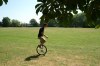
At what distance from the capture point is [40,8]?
407 centimetres

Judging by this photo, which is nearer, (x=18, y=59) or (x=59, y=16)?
(x=59, y=16)

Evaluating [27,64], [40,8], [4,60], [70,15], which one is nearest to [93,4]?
[70,15]

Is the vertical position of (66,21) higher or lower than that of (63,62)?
higher

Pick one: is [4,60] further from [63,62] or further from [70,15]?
[70,15]

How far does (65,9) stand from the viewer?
4.09 meters

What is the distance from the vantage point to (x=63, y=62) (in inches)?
503

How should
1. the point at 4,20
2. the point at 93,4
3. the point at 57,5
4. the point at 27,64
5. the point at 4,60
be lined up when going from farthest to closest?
the point at 4,20, the point at 4,60, the point at 27,64, the point at 57,5, the point at 93,4

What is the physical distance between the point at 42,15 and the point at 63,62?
29.0 ft

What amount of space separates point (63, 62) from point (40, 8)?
29.4 ft

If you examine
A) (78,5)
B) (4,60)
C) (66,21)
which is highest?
(78,5)

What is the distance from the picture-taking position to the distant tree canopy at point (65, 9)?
3943 mm

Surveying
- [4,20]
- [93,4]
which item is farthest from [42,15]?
[4,20]

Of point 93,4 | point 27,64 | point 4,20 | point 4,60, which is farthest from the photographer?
point 4,20

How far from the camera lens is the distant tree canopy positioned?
3943mm
